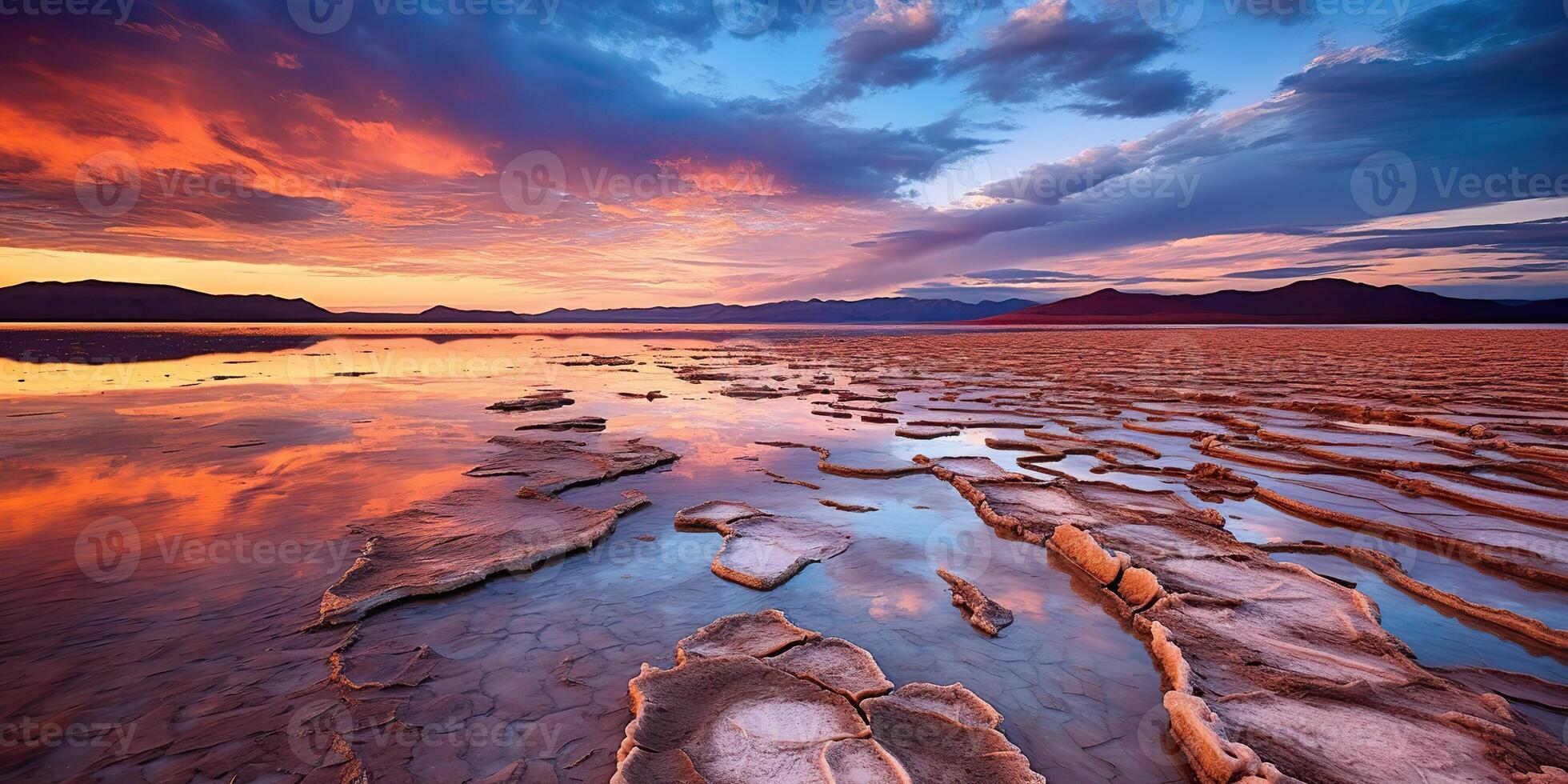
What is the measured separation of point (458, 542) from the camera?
4645mm

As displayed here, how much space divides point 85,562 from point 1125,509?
8146 mm

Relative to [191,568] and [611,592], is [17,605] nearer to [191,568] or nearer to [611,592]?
[191,568]

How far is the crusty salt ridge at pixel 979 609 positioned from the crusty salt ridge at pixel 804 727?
822mm

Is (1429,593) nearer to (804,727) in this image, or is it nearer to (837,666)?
(837,666)

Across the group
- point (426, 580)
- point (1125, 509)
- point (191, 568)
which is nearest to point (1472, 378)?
point (1125, 509)

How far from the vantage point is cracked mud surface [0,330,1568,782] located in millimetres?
2520

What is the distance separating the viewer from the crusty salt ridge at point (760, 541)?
428 centimetres

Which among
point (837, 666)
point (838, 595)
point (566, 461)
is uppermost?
point (566, 461)

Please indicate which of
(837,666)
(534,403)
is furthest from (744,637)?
(534,403)

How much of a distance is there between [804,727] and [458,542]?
335 centimetres

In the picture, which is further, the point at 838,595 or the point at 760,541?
the point at 760,541

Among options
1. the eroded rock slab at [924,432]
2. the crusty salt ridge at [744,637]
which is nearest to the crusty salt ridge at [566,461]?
the crusty salt ridge at [744,637]

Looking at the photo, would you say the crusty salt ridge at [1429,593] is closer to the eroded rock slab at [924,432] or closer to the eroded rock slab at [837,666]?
the eroded rock slab at [837,666]

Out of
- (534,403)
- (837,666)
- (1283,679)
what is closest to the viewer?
(1283,679)
